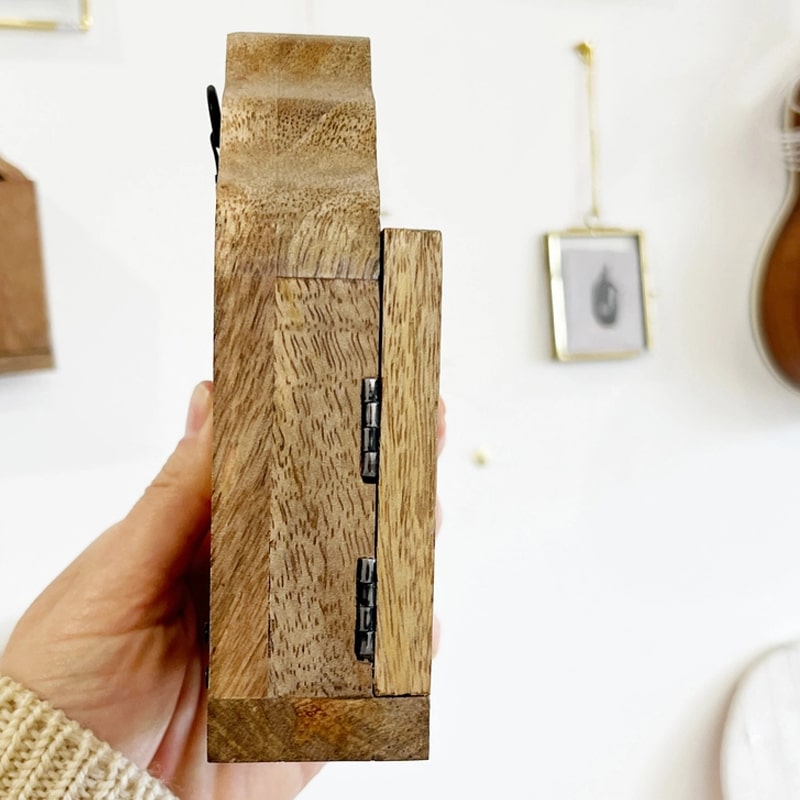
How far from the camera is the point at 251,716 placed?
329mm

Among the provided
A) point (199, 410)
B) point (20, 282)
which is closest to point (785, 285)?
point (199, 410)

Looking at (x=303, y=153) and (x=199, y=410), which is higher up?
(x=303, y=153)

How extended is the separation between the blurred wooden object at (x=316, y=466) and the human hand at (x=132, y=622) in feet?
0.67

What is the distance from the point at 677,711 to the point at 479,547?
1.17 ft

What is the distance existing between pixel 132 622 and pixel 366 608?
281 millimetres

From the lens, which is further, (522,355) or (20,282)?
(522,355)

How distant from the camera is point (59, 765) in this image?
1.40 feet

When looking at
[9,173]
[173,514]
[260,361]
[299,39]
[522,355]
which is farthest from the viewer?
[522,355]

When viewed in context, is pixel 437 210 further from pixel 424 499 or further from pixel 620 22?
pixel 424 499

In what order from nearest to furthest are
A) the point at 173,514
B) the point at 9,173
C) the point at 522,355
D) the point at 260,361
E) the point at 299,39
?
the point at 260,361, the point at 299,39, the point at 173,514, the point at 9,173, the point at 522,355

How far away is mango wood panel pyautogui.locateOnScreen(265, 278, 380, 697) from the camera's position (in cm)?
32

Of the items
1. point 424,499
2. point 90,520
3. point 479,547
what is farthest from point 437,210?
point 424,499

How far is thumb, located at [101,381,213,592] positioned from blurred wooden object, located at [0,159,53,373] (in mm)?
352

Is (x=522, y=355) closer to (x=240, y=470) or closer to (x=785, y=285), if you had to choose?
(x=785, y=285)
